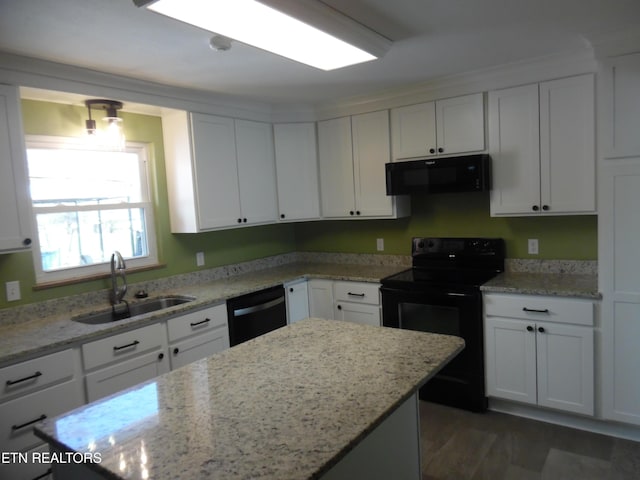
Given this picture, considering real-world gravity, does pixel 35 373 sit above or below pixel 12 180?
below

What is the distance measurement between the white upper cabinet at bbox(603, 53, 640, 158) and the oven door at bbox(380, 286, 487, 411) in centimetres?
118

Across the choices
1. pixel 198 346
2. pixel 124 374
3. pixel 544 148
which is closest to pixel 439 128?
pixel 544 148

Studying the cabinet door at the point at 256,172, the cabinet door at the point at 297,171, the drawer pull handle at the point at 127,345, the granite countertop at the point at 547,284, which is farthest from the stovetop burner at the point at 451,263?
the drawer pull handle at the point at 127,345

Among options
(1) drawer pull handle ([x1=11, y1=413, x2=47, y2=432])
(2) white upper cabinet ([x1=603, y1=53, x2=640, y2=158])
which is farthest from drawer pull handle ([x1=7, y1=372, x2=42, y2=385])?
(2) white upper cabinet ([x1=603, y1=53, x2=640, y2=158])

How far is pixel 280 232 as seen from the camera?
4.50 m

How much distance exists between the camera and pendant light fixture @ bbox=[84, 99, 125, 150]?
2.89 m

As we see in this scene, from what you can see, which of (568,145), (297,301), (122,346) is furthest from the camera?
(297,301)

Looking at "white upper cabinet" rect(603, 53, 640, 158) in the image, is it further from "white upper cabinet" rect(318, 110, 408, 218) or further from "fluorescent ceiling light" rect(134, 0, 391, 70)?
"white upper cabinet" rect(318, 110, 408, 218)

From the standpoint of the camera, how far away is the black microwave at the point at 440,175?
10.2 ft

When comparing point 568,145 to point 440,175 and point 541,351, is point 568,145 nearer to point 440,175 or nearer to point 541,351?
point 440,175

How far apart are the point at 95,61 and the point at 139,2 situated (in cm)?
111

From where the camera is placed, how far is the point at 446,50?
8.47 feet

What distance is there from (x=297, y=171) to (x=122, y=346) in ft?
6.99

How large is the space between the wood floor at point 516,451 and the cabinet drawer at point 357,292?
3.04 feet
